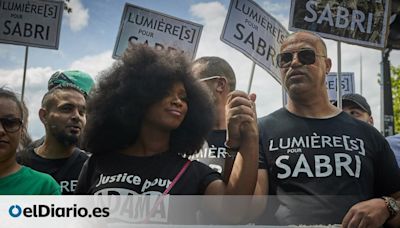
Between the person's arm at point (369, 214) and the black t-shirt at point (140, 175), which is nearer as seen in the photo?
the black t-shirt at point (140, 175)

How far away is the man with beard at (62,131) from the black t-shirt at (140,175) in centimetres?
8

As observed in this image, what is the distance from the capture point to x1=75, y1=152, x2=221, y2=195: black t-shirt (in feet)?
6.36

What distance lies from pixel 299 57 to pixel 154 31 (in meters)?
0.60

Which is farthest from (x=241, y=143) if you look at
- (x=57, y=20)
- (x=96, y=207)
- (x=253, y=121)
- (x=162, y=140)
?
(x=57, y=20)

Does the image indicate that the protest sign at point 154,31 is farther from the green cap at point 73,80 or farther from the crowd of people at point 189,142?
the green cap at point 73,80

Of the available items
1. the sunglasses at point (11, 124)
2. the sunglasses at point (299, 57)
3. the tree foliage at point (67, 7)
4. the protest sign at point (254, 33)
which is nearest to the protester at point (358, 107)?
the sunglasses at point (299, 57)

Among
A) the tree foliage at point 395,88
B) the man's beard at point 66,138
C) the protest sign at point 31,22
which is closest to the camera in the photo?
the protest sign at point 31,22

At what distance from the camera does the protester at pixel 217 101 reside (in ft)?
6.42

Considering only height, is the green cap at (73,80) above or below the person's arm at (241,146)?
above

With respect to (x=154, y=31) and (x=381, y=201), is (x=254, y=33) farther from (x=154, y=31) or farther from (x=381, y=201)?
(x=381, y=201)

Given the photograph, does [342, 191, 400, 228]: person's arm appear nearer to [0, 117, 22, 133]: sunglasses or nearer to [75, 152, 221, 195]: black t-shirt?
[75, 152, 221, 195]: black t-shirt

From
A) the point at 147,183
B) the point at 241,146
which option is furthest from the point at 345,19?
the point at 147,183

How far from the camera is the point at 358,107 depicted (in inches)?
83.7

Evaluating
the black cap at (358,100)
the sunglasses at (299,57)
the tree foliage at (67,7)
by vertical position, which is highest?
the tree foliage at (67,7)
